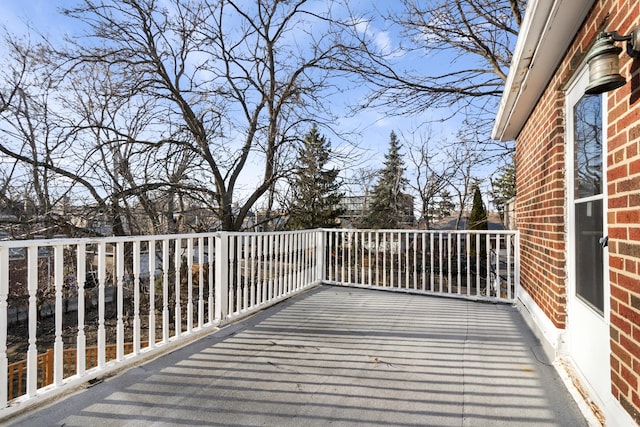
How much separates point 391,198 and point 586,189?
14.9m

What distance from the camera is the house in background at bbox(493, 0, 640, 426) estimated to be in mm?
1389

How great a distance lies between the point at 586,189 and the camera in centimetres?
206

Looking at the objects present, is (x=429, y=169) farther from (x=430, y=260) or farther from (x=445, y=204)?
(x=430, y=260)

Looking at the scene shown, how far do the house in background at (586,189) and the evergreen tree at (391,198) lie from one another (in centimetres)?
1233

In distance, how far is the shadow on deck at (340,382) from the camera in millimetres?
1771

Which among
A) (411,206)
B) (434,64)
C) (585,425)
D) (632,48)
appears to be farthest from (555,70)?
(411,206)

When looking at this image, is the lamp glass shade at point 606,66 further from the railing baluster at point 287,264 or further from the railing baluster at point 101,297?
the railing baluster at point 287,264

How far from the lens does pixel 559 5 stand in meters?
1.80

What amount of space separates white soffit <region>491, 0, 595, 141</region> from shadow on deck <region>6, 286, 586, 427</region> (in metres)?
2.10

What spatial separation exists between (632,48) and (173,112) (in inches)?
301

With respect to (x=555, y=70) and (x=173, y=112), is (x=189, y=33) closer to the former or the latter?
(x=173, y=112)

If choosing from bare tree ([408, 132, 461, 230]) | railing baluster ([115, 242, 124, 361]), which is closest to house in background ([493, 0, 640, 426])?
railing baluster ([115, 242, 124, 361])

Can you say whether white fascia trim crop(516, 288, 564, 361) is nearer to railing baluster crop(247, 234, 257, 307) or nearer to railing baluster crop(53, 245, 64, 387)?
railing baluster crop(247, 234, 257, 307)

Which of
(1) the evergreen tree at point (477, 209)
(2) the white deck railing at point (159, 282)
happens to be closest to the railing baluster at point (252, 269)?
(2) the white deck railing at point (159, 282)
